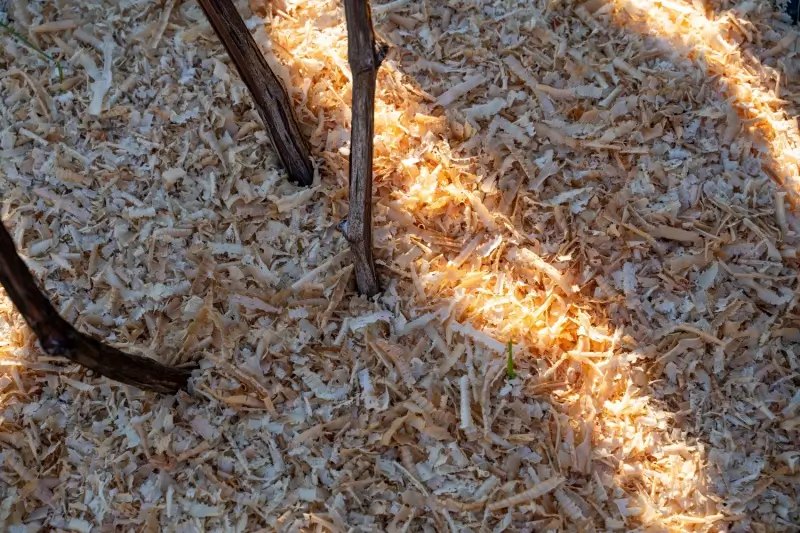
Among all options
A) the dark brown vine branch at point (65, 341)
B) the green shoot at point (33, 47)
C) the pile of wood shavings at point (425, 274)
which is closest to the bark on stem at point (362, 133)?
the pile of wood shavings at point (425, 274)

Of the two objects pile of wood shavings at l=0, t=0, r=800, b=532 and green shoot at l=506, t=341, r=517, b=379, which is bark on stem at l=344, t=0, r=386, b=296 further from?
green shoot at l=506, t=341, r=517, b=379

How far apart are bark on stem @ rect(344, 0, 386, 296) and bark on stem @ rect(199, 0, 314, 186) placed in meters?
0.21

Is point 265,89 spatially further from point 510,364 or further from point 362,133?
point 510,364

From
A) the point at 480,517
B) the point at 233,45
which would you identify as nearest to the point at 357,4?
the point at 233,45

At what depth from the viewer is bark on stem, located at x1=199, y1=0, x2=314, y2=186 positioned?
4.01ft

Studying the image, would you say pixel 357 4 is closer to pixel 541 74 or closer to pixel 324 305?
pixel 324 305

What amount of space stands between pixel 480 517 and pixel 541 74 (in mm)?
895

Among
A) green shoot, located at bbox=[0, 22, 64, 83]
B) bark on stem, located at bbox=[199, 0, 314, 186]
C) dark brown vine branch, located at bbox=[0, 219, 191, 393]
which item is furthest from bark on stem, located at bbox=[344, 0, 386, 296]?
green shoot, located at bbox=[0, 22, 64, 83]

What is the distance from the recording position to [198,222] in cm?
136

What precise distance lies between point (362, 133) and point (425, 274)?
0.30 meters

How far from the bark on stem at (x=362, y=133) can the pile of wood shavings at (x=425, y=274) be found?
8 cm

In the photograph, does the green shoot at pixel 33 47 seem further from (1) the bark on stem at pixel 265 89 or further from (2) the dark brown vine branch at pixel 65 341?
(2) the dark brown vine branch at pixel 65 341

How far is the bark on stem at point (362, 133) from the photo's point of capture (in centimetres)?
104

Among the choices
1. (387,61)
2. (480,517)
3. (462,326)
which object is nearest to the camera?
(480,517)
